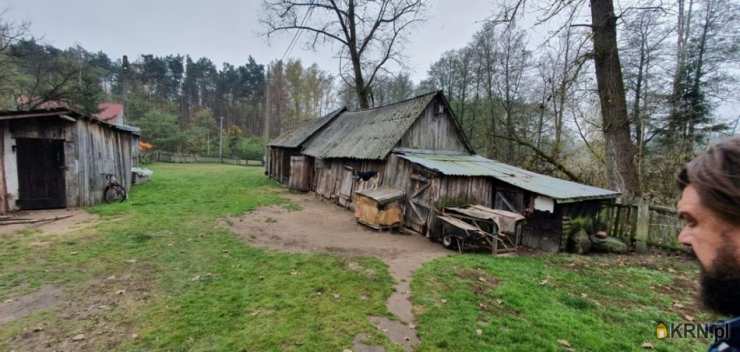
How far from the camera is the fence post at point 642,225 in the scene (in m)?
7.50

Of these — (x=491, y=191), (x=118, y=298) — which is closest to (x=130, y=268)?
(x=118, y=298)

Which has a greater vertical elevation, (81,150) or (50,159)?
(81,150)

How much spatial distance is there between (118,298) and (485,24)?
38.2 ft

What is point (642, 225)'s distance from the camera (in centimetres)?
761

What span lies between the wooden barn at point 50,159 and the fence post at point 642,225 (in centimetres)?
1660

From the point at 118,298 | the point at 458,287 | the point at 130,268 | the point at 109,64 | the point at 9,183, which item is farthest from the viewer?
the point at 109,64

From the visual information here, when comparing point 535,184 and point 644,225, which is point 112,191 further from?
point 644,225

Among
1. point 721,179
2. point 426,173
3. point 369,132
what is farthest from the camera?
point 369,132

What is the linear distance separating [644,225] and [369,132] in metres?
9.88

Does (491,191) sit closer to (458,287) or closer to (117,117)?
(458,287)

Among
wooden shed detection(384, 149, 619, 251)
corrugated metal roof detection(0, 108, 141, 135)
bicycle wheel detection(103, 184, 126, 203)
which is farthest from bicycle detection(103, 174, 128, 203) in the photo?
wooden shed detection(384, 149, 619, 251)

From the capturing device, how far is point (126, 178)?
40.4 ft

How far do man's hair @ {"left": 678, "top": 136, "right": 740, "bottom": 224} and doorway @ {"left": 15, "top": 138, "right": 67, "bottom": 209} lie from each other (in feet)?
45.2

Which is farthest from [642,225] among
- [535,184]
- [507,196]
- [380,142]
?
[380,142]
